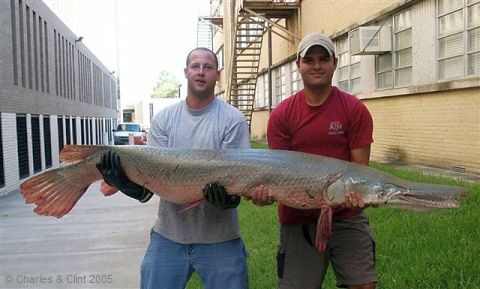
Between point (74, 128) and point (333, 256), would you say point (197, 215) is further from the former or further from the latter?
point (74, 128)

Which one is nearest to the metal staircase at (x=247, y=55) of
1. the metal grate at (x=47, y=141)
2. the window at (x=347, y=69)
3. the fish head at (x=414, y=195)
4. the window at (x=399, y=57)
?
the window at (x=347, y=69)

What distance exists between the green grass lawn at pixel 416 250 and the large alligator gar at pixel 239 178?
44.0 inches

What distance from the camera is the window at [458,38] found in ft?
29.6

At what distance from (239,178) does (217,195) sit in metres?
0.16

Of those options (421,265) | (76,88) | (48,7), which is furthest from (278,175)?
(76,88)

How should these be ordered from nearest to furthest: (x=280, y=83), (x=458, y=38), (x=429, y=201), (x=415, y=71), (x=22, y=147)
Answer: (x=429, y=201) < (x=458, y=38) < (x=415, y=71) < (x=22, y=147) < (x=280, y=83)

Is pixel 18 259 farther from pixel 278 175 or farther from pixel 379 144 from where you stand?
pixel 379 144

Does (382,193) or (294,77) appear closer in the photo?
(382,193)

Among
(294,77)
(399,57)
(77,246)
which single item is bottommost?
(77,246)

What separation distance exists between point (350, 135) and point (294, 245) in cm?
72

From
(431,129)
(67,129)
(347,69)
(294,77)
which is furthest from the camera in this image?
(67,129)

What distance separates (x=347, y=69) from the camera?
14.9 metres

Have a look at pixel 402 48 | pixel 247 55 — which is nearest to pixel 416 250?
pixel 402 48

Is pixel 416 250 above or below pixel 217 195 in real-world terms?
below
